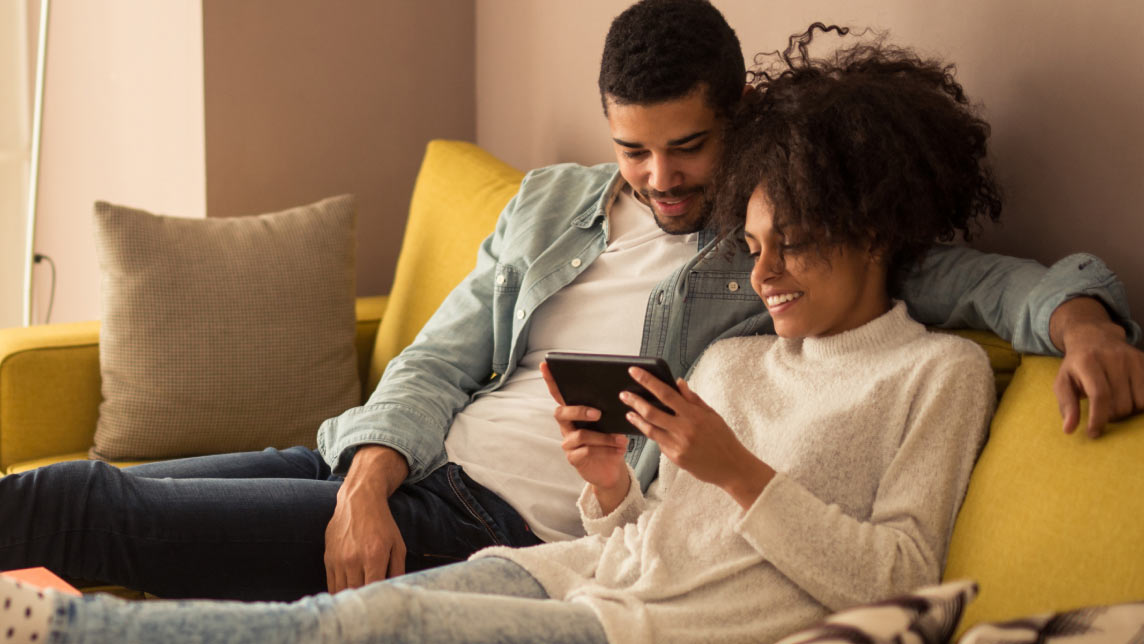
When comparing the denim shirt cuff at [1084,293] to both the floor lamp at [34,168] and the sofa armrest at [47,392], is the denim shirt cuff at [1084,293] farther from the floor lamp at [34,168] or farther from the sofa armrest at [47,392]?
the floor lamp at [34,168]

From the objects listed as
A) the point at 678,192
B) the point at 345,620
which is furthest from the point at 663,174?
the point at 345,620

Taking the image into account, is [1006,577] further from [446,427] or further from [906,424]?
[446,427]

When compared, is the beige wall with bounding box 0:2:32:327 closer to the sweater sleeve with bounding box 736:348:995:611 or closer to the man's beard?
the man's beard

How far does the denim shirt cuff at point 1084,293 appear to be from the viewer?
1159mm

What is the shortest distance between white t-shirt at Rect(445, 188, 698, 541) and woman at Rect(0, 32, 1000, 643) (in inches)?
7.5

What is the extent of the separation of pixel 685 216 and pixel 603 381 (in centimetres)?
45

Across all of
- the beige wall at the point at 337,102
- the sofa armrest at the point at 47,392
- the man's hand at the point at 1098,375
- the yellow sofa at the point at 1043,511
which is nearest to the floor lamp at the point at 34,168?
the beige wall at the point at 337,102

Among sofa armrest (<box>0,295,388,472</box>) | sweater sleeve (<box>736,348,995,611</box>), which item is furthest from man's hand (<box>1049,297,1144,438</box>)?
sofa armrest (<box>0,295,388,472</box>)

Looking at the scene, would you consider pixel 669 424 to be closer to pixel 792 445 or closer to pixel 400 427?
pixel 792 445

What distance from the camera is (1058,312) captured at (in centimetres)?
116

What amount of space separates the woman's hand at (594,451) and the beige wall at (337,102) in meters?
1.68

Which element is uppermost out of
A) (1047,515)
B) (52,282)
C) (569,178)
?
(569,178)

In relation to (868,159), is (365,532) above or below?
below

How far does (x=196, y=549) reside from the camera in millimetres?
1408
